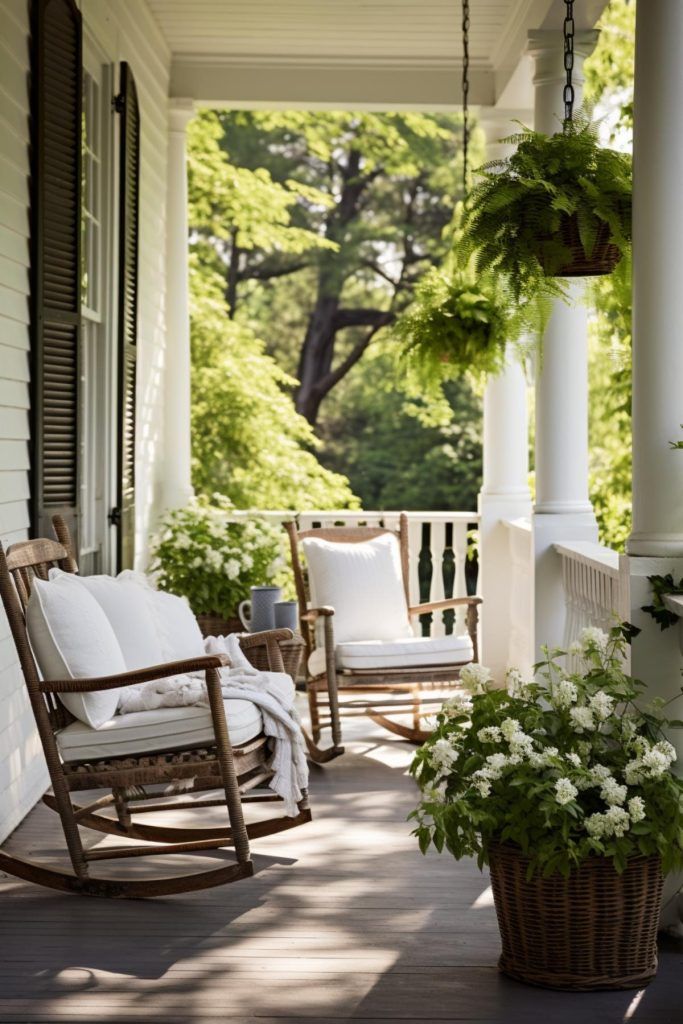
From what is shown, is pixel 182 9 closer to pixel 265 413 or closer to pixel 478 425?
pixel 265 413

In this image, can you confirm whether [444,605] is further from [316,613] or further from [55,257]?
[55,257]

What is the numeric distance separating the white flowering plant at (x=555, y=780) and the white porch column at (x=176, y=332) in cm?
456

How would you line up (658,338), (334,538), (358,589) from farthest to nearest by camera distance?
(334,538) → (358,589) → (658,338)

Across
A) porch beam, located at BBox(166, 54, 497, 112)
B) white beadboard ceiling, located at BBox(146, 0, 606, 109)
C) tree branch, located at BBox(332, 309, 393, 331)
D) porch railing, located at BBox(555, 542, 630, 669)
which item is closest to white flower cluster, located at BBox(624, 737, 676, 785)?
porch railing, located at BBox(555, 542, 630, 669)

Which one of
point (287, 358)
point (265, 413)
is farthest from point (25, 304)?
point (287, 358)

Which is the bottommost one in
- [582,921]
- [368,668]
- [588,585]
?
[582,921]

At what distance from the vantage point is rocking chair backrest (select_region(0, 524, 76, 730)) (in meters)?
3.66

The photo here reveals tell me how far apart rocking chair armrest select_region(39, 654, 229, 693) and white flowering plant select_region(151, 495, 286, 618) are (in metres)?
2.45

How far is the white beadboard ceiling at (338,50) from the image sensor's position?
658cm

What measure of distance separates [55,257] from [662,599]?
2554 millimetres

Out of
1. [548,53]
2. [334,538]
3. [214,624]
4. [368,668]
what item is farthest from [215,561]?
[548,53]

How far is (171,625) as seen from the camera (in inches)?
175

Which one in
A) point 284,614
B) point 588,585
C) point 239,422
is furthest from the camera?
point 239,422

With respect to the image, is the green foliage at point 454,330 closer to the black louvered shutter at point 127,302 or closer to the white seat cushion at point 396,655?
the white seat cushion at point 396,655
